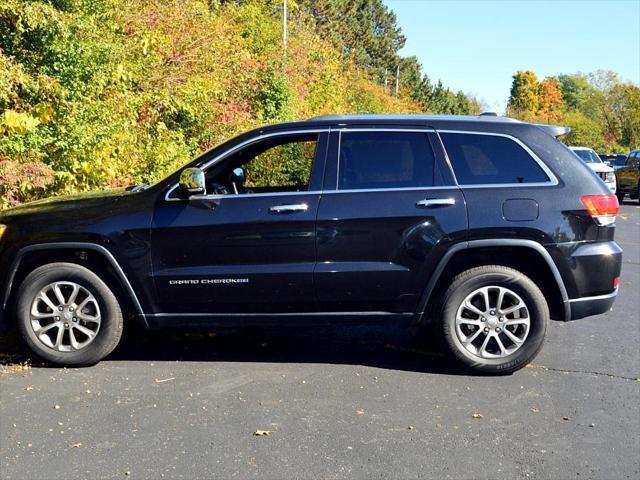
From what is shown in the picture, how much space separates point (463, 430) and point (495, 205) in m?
1.74

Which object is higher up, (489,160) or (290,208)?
(489,160)

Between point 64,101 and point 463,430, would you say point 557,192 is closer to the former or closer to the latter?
point 463,430

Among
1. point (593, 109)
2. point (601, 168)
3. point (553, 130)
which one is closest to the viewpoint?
point (553, 130)

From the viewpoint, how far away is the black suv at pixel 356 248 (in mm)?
5215

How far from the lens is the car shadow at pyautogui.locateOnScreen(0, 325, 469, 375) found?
565cm

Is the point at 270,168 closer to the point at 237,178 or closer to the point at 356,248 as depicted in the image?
the point at 237,178

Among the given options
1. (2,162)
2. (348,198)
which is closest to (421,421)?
(348,198)

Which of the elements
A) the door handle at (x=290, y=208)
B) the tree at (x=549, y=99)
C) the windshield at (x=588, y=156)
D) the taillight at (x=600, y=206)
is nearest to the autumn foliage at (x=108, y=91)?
the door handle at (x=290, y=208)

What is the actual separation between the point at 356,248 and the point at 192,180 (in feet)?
4.27

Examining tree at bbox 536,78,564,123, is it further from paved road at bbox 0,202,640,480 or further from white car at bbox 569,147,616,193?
paved road at bbox 0,202,640,480

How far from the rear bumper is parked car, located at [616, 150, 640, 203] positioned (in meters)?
22.1

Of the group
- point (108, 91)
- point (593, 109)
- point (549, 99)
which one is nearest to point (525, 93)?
point (549, 99)

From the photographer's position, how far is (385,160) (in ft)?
17.8

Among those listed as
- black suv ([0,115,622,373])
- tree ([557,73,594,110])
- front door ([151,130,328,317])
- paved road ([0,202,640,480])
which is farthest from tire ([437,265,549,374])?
tree ([557,73,594,110])
